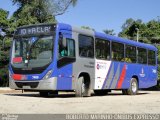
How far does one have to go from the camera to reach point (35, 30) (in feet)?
62.2

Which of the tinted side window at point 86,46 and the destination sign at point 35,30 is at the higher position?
the destination sign at point 35,30

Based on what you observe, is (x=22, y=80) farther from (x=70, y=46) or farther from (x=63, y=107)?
(x=63, y=107)

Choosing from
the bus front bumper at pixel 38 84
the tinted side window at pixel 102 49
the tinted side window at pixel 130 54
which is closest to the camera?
the bus front bumper at pixel 38 84

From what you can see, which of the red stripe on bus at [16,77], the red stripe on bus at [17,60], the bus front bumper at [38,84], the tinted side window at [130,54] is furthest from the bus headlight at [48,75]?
the tinted side window at [130,54]

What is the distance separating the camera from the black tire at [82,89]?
1947cm

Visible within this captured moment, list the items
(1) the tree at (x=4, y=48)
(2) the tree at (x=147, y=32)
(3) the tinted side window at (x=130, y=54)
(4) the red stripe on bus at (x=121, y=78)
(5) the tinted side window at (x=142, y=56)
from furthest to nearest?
(2) the tree at (x=147, y=32), (1) the tree at (x=4, y=48), (5) the tinted side window at (x=142, y=56), (3) the tinted side window at (x=130, y=54), (4) the red stripe on bus at (x=121, y=78)

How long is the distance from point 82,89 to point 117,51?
3941 millimetres

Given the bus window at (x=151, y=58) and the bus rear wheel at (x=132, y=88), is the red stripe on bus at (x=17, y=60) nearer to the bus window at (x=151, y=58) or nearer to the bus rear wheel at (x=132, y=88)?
the bus rear wheel at (x=132, y=88)

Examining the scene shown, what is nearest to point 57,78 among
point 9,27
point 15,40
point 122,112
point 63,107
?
point 15,40

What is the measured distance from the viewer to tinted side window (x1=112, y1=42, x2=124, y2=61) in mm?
22509

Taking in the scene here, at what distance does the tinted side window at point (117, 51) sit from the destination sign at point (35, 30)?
15.9ft

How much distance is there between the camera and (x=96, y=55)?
20.9 m

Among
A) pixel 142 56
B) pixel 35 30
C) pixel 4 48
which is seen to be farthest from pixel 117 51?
pixel 4 48

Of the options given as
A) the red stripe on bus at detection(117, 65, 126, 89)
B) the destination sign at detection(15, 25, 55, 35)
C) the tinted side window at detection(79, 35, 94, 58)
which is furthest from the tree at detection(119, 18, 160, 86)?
the destination sign at detection(15, 25, 55, 35)
